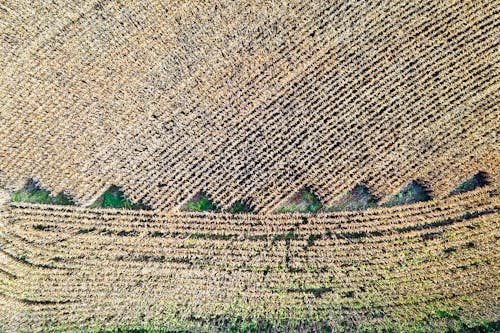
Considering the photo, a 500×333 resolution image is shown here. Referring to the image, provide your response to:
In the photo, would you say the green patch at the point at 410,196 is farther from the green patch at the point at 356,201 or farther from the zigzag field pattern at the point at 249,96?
the green patch at the point at 356,201

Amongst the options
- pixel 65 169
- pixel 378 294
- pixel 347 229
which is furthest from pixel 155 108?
pixel 378 294

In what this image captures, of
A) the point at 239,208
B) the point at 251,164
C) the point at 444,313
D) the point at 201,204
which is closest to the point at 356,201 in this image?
the point at 251,164

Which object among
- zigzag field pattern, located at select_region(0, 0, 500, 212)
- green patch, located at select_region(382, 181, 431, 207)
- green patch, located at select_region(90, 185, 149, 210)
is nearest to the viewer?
zigzag field pattern, located at select_region(0, 0, 500, 212)

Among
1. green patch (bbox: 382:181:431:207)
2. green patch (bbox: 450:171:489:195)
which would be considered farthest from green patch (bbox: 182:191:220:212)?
green patch (bbox: 450:171:489:195)

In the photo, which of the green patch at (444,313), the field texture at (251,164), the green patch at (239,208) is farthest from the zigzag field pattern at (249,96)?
the green patch at (444,313)

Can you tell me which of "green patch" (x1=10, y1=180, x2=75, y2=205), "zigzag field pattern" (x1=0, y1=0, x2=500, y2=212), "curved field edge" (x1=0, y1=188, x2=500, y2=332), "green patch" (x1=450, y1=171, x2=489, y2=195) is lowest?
"curved field edge" (x1=0, y1=188, x2=500, y2=332)

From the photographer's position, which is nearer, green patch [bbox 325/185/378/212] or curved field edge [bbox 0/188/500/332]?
curved field edge [bbox 0/188/500/332]

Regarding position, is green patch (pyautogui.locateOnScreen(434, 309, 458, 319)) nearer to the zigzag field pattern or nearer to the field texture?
the field texture
